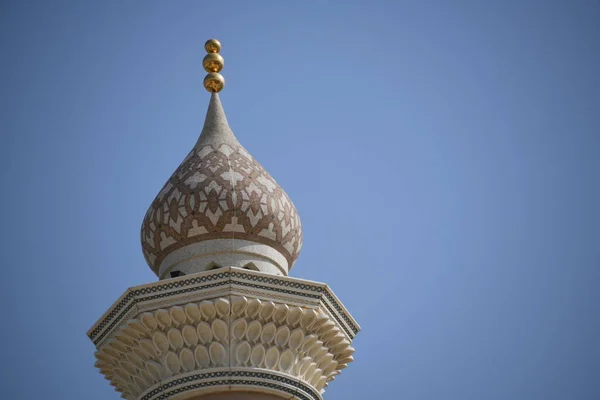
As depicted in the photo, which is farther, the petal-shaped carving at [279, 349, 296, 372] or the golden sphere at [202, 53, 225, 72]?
the golden sphere at [202, 53, 225, 72]

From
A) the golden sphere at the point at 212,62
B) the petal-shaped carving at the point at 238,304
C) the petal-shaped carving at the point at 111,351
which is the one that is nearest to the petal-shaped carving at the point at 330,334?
the petal-shaped carving at the point at 238,304

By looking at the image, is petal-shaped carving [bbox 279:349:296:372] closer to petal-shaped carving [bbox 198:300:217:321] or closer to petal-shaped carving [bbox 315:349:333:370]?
petal-shaped carving [bbox 315:349:333:370]

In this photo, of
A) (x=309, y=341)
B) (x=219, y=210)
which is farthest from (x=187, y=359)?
(x=219, y=210)

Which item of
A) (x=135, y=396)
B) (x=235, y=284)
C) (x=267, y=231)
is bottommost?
(x=135, y=396)

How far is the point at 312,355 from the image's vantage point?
10812 mm

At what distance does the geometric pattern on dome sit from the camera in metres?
11.2

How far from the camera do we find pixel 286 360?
418 inches

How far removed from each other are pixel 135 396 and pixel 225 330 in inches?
41.1

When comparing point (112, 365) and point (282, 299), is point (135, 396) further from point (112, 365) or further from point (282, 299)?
point (282, 299)

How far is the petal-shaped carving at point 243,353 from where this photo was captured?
10.4 metres

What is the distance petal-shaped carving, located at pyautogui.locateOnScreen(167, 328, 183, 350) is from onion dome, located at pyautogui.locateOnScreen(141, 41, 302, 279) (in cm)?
77

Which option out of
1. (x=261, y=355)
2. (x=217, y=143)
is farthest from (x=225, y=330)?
(x=217, y=143)

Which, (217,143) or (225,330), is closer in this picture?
(225,330)

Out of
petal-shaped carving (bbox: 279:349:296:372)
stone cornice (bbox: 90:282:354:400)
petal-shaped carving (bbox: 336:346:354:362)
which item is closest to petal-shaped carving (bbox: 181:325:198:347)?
stone cornice (bbox: 90:282:354:400)
